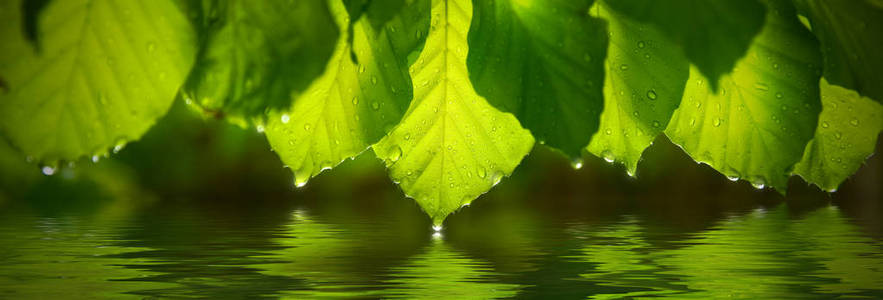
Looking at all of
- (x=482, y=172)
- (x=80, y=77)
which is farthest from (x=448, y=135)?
(x=80, y=77)

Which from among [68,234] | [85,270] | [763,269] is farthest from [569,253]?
[68,234]

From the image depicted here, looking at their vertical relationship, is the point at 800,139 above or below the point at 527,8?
below

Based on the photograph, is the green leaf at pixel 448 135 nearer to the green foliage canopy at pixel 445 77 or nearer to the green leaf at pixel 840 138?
the green foliage canopy at pixel 445 77

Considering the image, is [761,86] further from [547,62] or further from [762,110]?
[547,62]

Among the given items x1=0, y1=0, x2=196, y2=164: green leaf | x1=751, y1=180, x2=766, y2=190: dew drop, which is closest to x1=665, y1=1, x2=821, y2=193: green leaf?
x1=751, y1=180, x2=766, y2=190: dew drop

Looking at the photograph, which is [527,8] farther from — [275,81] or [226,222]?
[226,222]

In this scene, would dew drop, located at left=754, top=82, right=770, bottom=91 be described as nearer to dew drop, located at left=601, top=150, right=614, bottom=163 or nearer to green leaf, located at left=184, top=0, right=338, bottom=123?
dew drop, located at left=601, top=150, right=614, bottom=163
